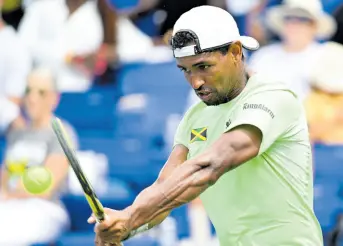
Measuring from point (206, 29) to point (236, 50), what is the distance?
22 centimetres

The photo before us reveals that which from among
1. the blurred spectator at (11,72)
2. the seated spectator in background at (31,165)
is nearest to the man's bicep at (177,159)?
the seated spectator in background at (31,165)

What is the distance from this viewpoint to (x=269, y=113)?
3.73m

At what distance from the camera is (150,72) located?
30.0 ft

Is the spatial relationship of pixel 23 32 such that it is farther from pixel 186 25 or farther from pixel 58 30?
pixel 186 25

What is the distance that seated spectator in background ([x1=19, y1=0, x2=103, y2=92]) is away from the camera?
9570 millimetres

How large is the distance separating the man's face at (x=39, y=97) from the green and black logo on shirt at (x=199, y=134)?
15.1ft

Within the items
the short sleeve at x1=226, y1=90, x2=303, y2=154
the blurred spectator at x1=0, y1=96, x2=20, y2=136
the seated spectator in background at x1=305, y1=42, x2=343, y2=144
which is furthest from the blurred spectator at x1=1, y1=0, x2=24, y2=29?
the short sleeve at x1=226, y1=90, x2=303, y2=154

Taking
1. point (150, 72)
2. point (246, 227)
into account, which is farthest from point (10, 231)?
point (246, 227)

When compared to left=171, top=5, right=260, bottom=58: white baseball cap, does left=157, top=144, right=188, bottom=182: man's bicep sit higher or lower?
lower

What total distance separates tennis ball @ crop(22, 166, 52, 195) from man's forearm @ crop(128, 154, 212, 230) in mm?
4106

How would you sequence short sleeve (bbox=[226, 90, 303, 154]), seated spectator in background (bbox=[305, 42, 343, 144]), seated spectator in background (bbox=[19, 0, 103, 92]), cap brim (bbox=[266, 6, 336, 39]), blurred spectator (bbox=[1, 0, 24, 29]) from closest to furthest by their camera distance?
short sleeve (bbox=[226, 90, 303, 154])
seated spectator in background (bbox=[305, 42, 343, 144])
cap brim (bbox=[266, 6, 336, 39])
seated spectator in background (bbox=[19, 0, 103, 92])
blurred spectator (bbox=[1, 0, 24, 29])

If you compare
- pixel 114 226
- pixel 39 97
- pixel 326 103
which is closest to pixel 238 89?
pixel 114 226

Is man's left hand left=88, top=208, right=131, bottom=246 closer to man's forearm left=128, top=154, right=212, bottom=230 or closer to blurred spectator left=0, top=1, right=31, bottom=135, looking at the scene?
man's forearm left=128, top=154, right=212, bottom=230

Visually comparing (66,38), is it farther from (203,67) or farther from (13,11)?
(203,67)
